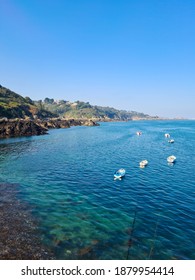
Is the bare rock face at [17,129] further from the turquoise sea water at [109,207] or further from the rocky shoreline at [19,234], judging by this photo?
the rocky shoreline at [19,234]

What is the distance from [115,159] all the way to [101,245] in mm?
46686

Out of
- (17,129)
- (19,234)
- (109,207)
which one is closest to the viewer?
(19,234)

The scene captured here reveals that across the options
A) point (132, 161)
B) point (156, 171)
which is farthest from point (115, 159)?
point (156, 171)

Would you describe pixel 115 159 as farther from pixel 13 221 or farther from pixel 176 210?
pixel 13 221

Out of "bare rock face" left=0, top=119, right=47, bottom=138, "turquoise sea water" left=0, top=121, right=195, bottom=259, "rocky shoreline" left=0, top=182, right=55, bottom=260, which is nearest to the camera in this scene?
"rocky shoreline" left=0, top=182, right=55, bottom=260

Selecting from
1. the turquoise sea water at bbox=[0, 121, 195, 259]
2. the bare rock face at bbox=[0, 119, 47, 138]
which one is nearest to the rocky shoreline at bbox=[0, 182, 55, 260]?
the turquoise sea water at bbox=[0, 121, 195, 259]

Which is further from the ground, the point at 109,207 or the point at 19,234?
the point at 109,207

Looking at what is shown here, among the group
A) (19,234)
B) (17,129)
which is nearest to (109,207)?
(19,234)

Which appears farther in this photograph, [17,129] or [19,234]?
[17,129]

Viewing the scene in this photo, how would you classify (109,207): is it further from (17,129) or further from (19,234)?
(17,129)

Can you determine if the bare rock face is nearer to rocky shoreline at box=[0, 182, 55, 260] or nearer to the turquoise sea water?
the turquoise sea water

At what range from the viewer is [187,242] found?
24.8 metres

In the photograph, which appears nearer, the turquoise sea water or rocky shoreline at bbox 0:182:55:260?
rocky shoreline at bbox 0:182:55:260

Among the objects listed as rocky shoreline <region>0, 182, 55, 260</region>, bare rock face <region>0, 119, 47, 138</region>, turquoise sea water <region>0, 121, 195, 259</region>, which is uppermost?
bare rock face <region>0, 119, 47, 138</region>
